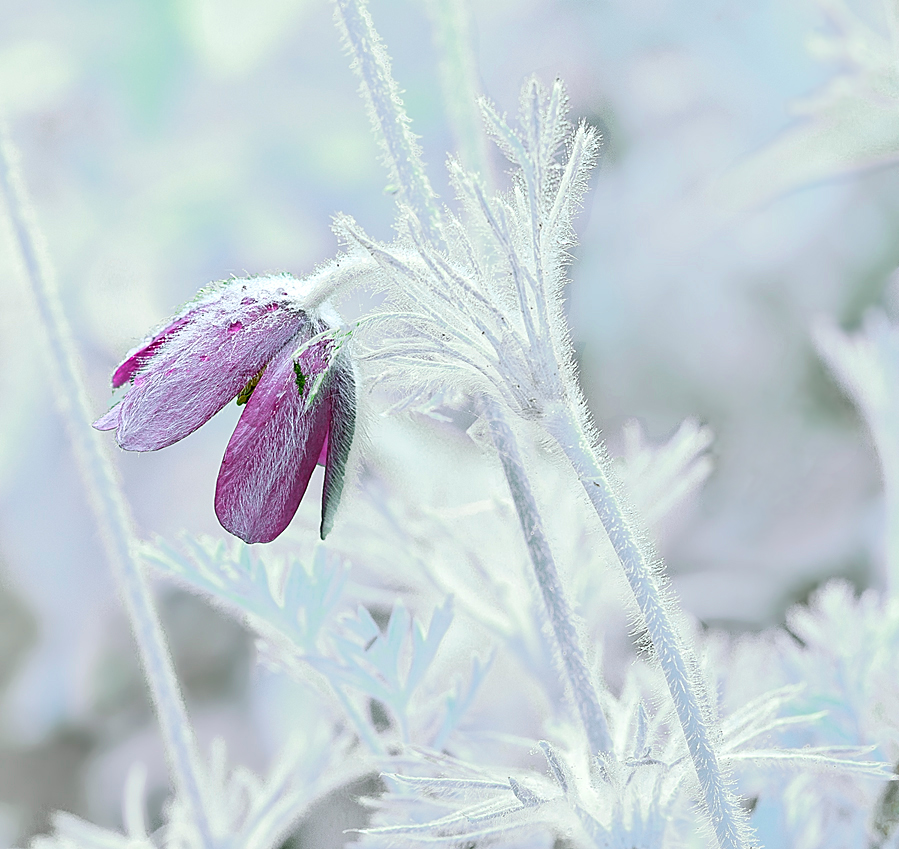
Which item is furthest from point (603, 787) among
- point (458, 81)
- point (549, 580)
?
point (458, 81)

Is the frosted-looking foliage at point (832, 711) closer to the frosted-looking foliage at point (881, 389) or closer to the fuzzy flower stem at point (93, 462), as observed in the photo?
the frosted-looking foliage at point (881, 389)

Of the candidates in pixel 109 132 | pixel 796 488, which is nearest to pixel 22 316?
pixel 109 132

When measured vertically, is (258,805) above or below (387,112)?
below

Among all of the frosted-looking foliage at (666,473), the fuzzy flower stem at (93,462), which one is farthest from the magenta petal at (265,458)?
the frosted-looking foliage at (666,473)

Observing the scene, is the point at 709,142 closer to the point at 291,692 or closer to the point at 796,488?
the point at 796,488

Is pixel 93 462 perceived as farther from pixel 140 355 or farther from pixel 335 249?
pixel 335 249

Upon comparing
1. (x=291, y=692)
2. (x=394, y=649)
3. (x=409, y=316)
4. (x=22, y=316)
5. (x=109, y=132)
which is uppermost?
(x=109, y=132)
